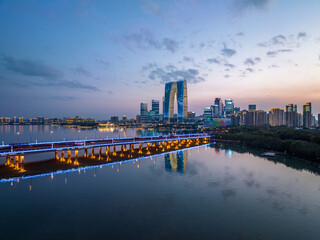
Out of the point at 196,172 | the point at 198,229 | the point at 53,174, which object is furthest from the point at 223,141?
the point at 198,229

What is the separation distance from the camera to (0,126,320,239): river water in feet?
80.7

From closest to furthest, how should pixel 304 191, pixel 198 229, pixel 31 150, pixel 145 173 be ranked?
1. pixel 198 229
2. pixel 304 191
3. pixel 145 173
4. pixel 31 150

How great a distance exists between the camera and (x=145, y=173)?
52062 mm

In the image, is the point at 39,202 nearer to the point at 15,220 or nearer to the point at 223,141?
the point at 15,220

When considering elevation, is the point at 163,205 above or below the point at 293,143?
below

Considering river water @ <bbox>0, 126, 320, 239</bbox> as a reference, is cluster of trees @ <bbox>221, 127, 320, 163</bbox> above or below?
above

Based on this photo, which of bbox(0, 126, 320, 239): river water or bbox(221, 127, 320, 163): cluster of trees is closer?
bbox(0, 126, 320, 239): river water

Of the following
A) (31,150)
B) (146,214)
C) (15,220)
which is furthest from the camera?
(31,150)

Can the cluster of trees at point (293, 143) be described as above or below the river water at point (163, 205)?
above

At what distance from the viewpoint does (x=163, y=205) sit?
31953 millimetres

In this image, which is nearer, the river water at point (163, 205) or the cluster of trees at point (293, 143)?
the river water at point (163, 205)

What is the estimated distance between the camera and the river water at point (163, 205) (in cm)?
2459

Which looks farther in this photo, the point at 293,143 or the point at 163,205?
the point at 293,143

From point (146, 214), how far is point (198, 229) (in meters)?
7.10
